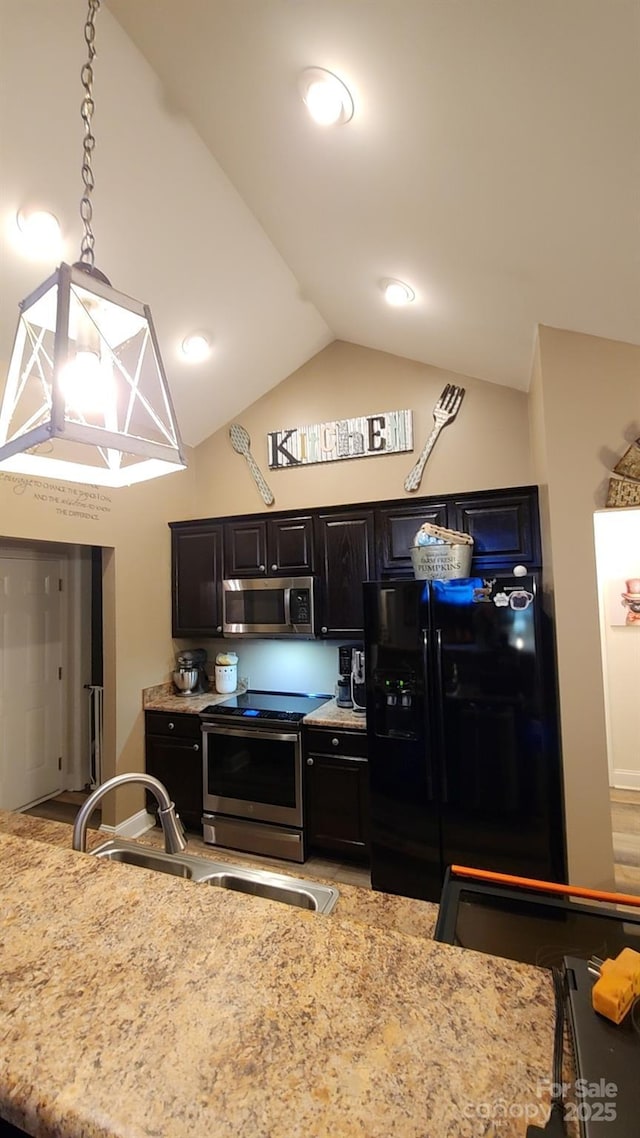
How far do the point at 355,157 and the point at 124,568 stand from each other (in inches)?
105

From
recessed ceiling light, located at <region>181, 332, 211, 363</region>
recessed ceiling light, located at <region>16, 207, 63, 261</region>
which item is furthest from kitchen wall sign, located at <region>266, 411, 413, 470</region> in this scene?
recessed ceiling light, located at <region>16, 207, 63, 261</region>

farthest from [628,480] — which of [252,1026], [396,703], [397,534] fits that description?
[252,1026]

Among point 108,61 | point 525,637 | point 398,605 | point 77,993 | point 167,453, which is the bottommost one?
point 77,993

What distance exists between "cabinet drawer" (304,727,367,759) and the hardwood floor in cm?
68

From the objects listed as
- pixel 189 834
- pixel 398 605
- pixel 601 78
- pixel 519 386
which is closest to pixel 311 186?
pixel 601 78

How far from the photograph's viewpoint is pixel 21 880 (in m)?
0.94

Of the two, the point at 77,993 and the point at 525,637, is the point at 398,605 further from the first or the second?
the point at 77,993

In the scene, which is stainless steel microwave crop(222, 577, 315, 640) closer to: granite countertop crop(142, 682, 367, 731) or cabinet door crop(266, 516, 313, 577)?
cabinet door crop(266, 516, 313, 577)

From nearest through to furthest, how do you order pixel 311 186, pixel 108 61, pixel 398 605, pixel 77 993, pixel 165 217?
1. pixel 77 993
2. pixel 108 61
3. pixel 311 186
4. pixel 165 217
5. pixel 398 605

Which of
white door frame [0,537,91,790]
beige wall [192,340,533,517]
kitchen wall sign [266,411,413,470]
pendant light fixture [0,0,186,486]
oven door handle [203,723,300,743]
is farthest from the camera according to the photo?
white door frame [0,537,91,790]

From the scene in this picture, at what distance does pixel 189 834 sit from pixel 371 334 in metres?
3.60

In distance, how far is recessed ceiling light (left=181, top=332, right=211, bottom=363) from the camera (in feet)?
9.56

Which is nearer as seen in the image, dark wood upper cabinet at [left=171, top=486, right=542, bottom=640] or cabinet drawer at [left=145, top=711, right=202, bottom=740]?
dark wood upper cabinet at [left=171, top=486, right=542, bottom=640]

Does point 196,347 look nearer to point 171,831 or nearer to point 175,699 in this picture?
point 175,699
